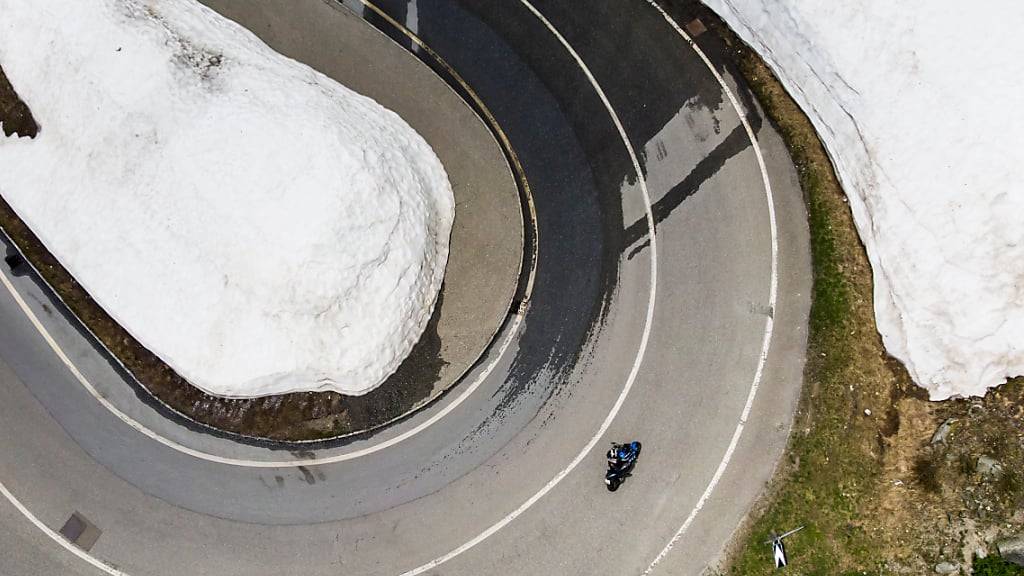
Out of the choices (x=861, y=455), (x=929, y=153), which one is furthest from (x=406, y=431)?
(x=929, y=153)

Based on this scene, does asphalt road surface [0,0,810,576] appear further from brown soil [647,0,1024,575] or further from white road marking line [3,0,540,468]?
brown soil [647,0,1024,575]

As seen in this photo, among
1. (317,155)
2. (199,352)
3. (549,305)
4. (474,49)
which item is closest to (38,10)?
(317,155)

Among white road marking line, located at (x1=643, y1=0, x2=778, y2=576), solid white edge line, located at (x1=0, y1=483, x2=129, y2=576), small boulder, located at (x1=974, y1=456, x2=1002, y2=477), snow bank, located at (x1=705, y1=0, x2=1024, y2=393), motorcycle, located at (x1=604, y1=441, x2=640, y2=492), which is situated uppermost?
snow bank, located at (x1=705, y1=0, x2=1024, y2=393)

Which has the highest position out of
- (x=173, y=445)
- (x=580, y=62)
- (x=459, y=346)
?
(x=580, y=62)

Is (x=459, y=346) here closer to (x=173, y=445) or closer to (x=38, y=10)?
(x=173, y=445)

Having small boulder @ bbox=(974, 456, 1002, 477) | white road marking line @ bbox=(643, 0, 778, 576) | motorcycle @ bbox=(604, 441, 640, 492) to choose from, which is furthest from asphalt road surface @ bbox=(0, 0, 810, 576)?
small boulder @ bbox=(974, 456, 1002, 477)

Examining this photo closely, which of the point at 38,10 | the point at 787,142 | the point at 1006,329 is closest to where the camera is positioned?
the point at 1006,329

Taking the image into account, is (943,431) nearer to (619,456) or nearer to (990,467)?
(990,467)
